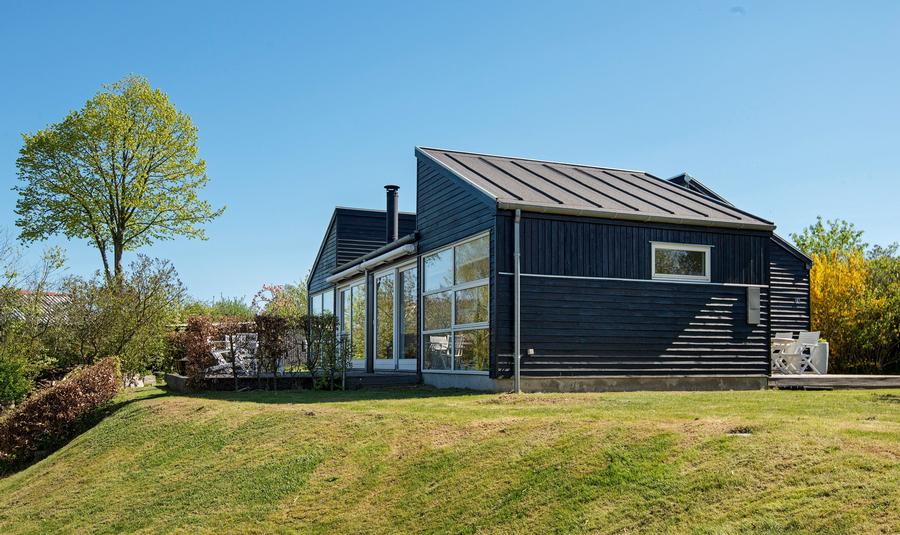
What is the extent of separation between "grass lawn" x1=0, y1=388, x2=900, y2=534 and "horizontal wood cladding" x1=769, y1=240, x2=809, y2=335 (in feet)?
33.4

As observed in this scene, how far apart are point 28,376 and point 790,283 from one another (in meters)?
19.1

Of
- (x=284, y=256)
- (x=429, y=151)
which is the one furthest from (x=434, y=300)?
(x=284, y=256)

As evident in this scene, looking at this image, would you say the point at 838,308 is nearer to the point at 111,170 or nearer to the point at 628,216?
the point at 628,216

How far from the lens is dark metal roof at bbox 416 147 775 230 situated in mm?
14938

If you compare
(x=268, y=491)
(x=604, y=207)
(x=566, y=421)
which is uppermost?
(x=604, y=207)

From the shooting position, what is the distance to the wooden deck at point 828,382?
15898 millimetres

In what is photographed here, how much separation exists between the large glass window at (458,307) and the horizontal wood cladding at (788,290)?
1073cm

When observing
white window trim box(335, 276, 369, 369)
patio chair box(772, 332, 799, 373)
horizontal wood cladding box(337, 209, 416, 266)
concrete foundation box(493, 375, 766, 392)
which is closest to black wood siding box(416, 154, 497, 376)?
concrete foundation box(493, 375, 766, 392)

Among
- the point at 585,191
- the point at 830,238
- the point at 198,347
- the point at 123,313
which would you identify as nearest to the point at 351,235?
the point at 123,313

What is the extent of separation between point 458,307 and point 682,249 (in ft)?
13.9

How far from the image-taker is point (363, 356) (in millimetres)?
21922

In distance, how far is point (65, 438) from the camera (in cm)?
1538

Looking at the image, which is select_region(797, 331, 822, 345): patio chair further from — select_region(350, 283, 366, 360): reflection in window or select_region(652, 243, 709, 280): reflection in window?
select_region(350, 283, 366, 360): reflection in window

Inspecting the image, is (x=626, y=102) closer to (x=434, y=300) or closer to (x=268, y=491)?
(x=434, y=300)
